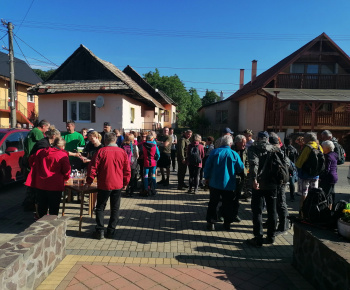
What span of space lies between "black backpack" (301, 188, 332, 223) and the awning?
13440 millimetres

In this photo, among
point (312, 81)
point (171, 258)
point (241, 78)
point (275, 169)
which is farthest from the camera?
point (241, 78)

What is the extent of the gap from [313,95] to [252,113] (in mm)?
6110

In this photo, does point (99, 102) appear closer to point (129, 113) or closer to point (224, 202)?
point (129, 113)

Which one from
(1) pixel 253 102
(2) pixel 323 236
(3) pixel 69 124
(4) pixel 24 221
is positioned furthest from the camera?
(1) pixel 253 102

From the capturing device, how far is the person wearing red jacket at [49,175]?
4320mm

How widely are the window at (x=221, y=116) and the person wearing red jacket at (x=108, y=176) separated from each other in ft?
82.4

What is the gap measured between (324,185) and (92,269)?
4676mm

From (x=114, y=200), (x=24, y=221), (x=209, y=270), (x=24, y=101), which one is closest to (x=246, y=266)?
(x=209, y=270)

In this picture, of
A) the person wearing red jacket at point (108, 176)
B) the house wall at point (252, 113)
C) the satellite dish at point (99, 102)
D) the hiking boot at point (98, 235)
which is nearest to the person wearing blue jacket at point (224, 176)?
the person wearing red jacket at point (108, 176)

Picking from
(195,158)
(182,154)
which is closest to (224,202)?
(195,158)

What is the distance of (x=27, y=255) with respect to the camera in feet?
9.04

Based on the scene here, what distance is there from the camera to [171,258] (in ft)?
12.6

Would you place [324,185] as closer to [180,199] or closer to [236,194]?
[236,194]

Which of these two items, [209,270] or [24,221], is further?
[24,221]
